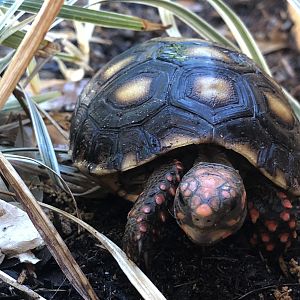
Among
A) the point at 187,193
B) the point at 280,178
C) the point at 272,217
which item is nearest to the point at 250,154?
the point at 280,178

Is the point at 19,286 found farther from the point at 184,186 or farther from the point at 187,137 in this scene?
the point at 187,137

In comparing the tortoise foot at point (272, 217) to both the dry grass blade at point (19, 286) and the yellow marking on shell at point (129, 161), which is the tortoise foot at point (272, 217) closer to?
the yellow marking on shell at point (129, 161)

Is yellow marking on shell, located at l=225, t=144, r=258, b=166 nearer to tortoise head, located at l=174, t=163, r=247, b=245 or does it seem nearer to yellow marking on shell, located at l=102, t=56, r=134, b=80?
tortoise head, located at l=174, t=163, r=247, b=245

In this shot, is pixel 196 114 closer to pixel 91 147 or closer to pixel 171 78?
pixel 171 78

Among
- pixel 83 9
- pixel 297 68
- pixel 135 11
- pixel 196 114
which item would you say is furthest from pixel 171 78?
pixel 135 11

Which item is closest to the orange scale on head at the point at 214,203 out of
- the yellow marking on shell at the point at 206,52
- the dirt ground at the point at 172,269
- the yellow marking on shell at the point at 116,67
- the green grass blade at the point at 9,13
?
the dirt ground at the point at 172,269

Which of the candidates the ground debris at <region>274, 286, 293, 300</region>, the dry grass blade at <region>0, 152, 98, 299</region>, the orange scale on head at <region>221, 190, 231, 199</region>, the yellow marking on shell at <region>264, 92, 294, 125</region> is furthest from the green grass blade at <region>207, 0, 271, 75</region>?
the dry grass blade at <region>0, 152, 98, 299</region>
